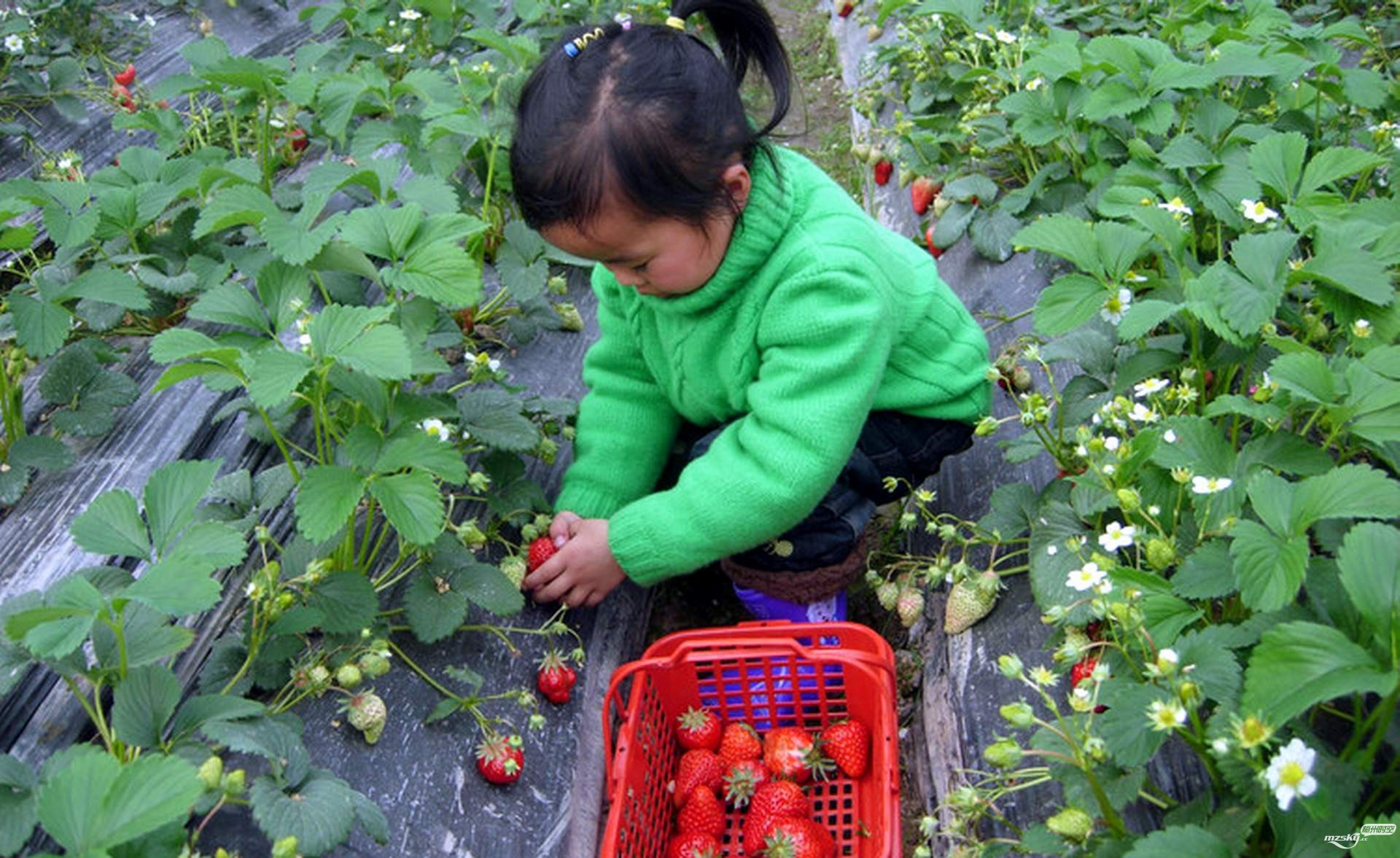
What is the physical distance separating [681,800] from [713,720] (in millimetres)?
130

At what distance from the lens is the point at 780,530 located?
180 cm

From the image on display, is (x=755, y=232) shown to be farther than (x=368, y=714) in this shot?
Yes

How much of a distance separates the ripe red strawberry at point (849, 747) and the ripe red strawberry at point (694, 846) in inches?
8.3

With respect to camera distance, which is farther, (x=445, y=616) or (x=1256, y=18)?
(x=1256, y=18)

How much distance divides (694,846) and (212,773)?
0.71 meters

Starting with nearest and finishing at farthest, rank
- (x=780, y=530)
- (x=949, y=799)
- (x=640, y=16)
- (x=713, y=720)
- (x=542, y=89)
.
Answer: (x=949, y=799), (x=542, y=89), (x=780, y=530), (x=713, y=720), (x=640, y=16)

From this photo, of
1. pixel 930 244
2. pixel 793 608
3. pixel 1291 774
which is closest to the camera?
pixel 1291 774

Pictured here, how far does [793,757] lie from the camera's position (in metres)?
1.82

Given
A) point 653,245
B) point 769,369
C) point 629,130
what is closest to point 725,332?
point 769,369

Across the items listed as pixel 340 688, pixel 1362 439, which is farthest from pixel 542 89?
pixel 1362 439

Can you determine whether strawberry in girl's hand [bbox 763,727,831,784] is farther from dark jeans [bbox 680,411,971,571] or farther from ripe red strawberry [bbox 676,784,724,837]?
dark jeans [bbox 680,411,971,571]

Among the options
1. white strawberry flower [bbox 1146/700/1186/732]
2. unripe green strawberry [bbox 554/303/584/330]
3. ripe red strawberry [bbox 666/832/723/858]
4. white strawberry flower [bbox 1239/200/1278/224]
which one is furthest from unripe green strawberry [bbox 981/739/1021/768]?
unripe green strawberry [bbox 554/303/584/330]

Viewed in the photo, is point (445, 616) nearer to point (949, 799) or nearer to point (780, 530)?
point (780, 530)

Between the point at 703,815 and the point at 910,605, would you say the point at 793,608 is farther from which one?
the point at 703,815
